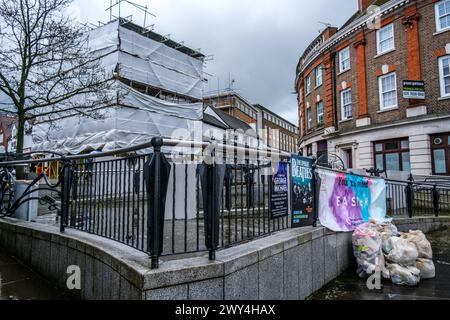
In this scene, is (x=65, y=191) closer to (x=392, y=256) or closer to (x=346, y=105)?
(x=392, y=256)

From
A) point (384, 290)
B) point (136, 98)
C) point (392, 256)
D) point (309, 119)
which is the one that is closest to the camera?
point (384, 290)

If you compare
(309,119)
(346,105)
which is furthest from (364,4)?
(309,119)

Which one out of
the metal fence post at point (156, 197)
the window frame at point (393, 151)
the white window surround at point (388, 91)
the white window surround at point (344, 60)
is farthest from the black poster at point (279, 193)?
the white window surround at point (344, 60)

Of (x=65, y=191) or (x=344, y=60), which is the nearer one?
(x=65, y=191)

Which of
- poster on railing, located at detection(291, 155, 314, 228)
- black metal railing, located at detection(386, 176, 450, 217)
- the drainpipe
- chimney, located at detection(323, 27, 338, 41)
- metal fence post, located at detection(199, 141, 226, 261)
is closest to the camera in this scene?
metal fence post, located at detection(199, 141, 226, 261)

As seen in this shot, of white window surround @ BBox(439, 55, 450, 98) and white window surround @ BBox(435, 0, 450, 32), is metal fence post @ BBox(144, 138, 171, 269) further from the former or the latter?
white window surround @ BBox(435, 0, 450, 32)

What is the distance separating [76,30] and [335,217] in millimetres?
10828

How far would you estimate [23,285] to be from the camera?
381 centimetres

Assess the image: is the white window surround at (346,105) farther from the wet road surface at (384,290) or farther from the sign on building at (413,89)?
the wet road surface at (384,290)

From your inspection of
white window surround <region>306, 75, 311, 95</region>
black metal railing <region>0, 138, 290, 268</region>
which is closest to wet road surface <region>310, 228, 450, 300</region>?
black metal railing <region>0, 138, 290, 268</region>

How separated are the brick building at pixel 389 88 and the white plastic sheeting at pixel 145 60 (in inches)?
446

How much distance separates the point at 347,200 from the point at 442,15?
17409mm

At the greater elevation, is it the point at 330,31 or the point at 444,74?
the point at 330,31

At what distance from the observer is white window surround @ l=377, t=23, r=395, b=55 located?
64.1ft
